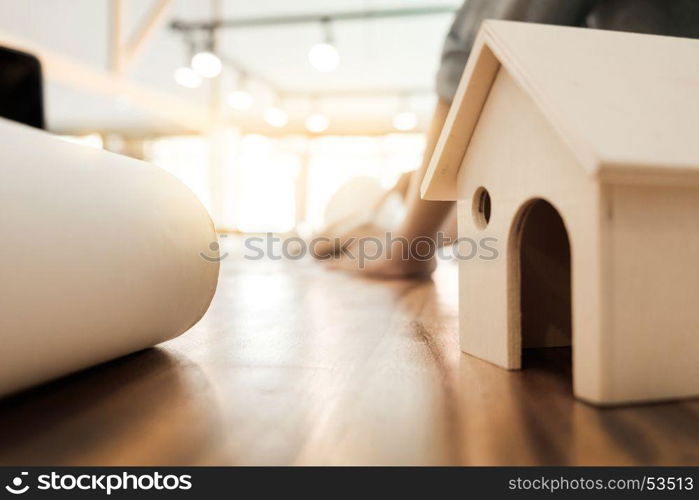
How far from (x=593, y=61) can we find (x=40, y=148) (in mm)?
636

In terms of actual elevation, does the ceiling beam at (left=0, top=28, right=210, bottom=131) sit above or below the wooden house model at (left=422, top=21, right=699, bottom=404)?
above

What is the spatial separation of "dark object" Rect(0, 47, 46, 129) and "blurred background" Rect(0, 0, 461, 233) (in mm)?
1181

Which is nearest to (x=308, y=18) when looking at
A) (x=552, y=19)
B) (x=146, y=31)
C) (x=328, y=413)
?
(x=146, y=31)

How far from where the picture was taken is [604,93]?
591mm

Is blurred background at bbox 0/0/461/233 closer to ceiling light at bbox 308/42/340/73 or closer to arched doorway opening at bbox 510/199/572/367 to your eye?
ceiling light at bbox 308/42/340/73

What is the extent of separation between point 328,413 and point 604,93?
1.47ft

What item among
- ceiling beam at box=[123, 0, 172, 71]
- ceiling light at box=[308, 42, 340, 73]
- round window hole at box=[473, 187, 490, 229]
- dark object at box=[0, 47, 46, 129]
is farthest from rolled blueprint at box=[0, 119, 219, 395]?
ceiling beam at box=[123, 0, 172, 71]

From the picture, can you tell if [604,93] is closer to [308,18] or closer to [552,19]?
[552,19]

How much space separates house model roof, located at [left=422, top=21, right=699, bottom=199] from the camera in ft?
1.67

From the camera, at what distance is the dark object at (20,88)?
1.54m

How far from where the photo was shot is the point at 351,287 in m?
1.79
